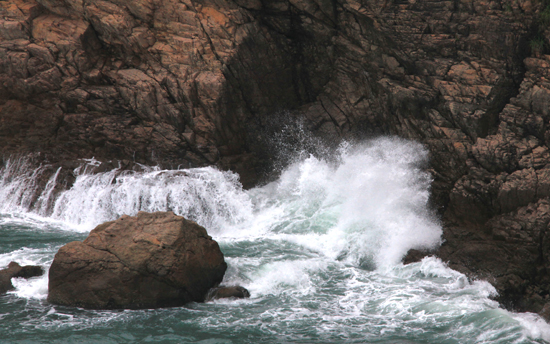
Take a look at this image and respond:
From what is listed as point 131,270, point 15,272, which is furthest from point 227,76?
point 15,272

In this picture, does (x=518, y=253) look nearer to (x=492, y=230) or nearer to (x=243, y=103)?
(x=492, y=230)

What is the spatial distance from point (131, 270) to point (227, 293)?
2.34 meters

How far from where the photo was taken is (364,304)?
12.9 meters

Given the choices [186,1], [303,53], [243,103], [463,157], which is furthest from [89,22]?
[463,157]

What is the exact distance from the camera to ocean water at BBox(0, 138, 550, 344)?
1136 cm

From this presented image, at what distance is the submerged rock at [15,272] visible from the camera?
42.8ft

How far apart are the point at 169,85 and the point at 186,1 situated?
10.3 ft

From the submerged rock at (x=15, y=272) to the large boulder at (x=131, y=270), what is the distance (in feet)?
4.70

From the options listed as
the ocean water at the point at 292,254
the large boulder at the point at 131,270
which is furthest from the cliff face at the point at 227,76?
the large boulder at the point at 131,270

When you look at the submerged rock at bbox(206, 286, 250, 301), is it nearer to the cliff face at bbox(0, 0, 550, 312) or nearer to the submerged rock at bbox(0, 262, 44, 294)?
the submerged rock at bbox(0, 262, 44, 294)

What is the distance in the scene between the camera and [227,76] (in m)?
19.7

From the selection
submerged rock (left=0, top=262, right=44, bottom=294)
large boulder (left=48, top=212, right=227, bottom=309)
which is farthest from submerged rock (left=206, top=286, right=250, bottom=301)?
submerged rock (left=0, top=262, right=44, bottom=294)

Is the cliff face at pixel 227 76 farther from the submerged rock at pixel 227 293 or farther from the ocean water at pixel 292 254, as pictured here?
the submerged rock at pixel 227 293

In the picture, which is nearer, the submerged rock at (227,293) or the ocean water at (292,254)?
the ocean water at (292,254)
